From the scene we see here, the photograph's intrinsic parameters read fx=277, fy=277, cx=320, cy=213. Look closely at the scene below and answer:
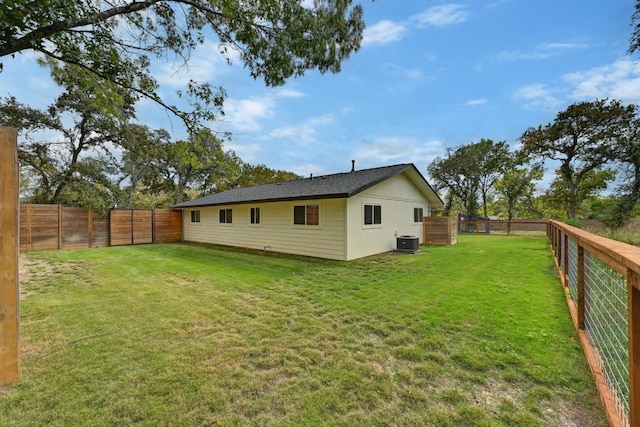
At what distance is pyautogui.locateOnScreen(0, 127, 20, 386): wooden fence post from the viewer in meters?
2.29

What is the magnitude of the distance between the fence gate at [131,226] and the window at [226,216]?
4208mm

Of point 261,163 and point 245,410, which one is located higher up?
point 261,163

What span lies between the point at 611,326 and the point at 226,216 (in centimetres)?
1268

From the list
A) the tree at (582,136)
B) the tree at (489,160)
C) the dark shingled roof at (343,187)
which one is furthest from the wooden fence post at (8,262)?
the tree at (489,160)

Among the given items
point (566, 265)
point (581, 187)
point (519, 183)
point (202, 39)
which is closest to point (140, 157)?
point (202, 39)

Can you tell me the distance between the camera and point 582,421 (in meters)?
1.92

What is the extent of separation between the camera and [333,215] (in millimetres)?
8844

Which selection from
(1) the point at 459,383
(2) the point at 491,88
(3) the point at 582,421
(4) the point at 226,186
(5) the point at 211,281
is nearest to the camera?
(3) the point at 582,421

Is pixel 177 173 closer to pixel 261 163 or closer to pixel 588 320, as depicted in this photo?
pixel 261 163

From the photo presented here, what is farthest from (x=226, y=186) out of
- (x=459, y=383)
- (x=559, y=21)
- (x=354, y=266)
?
(x=459, y=383)

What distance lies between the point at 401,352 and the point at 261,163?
26589mm

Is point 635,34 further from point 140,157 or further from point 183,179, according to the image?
point 183,179

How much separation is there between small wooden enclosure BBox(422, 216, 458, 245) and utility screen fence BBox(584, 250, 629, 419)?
32.1 ft

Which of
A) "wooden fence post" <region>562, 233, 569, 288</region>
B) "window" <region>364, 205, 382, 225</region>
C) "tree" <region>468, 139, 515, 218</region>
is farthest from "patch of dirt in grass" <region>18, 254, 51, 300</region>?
"tree" <region>468, 139, 515, 218</region>
